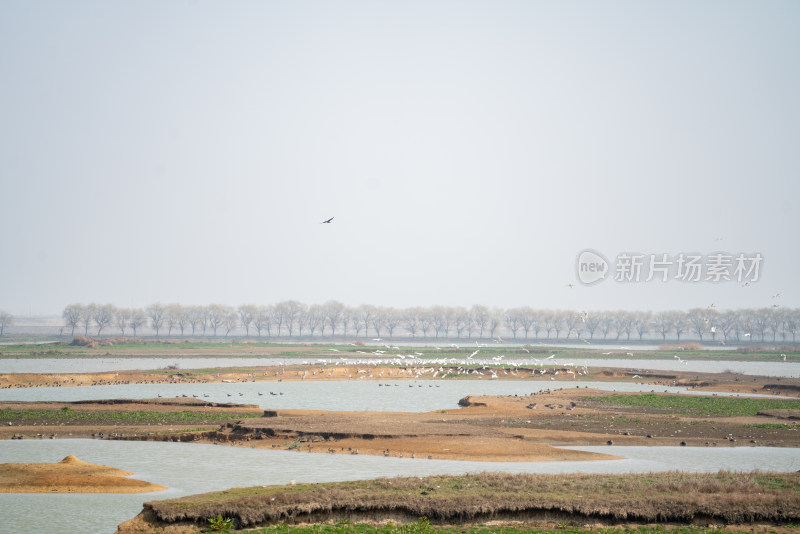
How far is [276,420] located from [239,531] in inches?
982

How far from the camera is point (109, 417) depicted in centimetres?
4872

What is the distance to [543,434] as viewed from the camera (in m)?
44.8

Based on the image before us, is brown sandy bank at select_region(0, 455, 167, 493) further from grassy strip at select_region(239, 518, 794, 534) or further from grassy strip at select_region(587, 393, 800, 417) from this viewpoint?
grassy strip at select_region(587, 393, 800, 417)

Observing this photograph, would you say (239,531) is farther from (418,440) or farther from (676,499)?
(418,440)

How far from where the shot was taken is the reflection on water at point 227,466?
1047 inches

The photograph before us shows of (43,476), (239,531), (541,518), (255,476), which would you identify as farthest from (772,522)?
(43,476)

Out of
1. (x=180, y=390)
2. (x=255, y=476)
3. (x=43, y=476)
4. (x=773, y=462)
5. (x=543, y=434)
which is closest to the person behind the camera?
(x=43, y=476)

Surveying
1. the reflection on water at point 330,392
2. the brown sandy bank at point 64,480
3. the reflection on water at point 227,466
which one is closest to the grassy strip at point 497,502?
the reflection on water at point 227,466

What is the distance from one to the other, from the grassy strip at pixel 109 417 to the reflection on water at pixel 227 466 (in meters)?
7.06

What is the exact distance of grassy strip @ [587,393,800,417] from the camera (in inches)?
2228

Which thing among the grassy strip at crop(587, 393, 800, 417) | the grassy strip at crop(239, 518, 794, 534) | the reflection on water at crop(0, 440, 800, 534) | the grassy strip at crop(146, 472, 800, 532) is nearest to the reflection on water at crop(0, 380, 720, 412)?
the grassy strip at crop(587, 393, 800, 417)

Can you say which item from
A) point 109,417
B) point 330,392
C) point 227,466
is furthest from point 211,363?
point 227,466

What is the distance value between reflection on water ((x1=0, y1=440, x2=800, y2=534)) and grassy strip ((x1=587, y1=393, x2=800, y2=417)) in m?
15.7

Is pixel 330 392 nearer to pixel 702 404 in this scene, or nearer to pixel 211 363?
pixel 702 404
